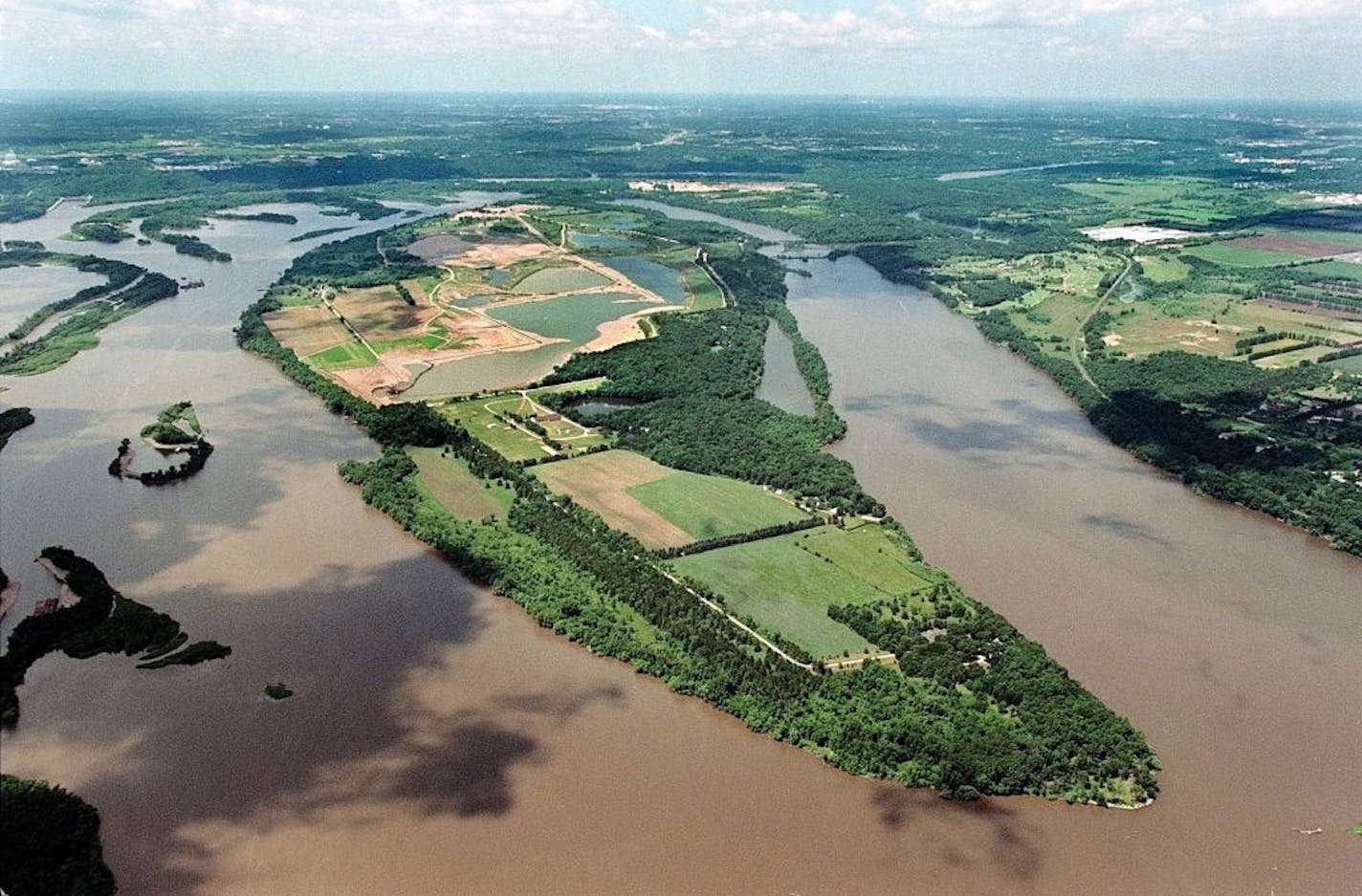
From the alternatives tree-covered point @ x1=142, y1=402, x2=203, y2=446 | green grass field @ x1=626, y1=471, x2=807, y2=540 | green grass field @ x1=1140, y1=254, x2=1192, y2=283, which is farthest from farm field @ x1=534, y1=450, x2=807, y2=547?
green grass field @ x1=1140, y1=254, x2=1192, y2=283

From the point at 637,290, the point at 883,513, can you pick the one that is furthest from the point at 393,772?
the point at 637,290

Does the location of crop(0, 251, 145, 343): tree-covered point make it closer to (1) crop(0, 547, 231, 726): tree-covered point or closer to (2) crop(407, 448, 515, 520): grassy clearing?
(2) crop(407, 448, 515, 520): grassy clearing

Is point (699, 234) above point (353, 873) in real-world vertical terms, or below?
above

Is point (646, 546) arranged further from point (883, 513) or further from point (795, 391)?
point (795, 391)

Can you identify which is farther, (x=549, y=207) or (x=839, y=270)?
(x=549, y=207)

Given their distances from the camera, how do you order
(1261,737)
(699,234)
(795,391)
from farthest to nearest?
(699,234) < (795,391) < (1261,737)

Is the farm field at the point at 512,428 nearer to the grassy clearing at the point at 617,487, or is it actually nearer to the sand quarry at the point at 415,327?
the grassy clearing at the point at 617,487
